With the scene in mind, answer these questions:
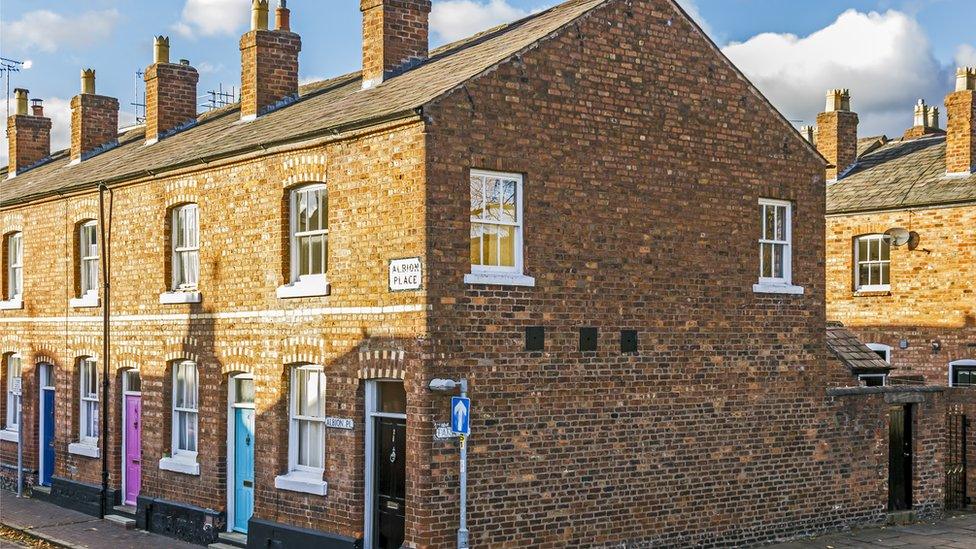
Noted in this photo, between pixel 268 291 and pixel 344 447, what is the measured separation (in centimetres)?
303

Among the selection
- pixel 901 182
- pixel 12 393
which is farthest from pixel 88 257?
pixel 901 182

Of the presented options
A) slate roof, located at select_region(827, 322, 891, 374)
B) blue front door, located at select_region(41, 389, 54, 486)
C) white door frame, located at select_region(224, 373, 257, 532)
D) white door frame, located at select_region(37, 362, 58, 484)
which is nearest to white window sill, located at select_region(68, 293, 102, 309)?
white door frame, located at select_region(37, 362, 58, 484)

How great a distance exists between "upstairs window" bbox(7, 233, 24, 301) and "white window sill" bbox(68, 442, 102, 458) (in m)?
4.26

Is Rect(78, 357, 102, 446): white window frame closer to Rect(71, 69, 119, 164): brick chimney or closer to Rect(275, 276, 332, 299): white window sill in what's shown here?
Rect(71, 69, 119, 164): brick chimney

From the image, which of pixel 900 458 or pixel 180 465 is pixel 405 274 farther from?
pixel 900 458

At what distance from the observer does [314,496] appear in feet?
54.9

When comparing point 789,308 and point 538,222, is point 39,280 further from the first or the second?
point 789,308

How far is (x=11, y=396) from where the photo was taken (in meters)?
26.6

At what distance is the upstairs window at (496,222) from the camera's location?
15.6 meters

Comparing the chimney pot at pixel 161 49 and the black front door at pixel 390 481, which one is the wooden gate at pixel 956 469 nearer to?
the black front door at pixel 390 481

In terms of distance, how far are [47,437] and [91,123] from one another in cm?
768

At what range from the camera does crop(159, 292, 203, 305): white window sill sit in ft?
64.2

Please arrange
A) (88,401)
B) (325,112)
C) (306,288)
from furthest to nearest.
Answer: (88,401)
(325,112)
(306,288)

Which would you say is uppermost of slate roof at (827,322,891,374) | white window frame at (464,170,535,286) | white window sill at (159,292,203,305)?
white window frame at (464,170,535,286)
